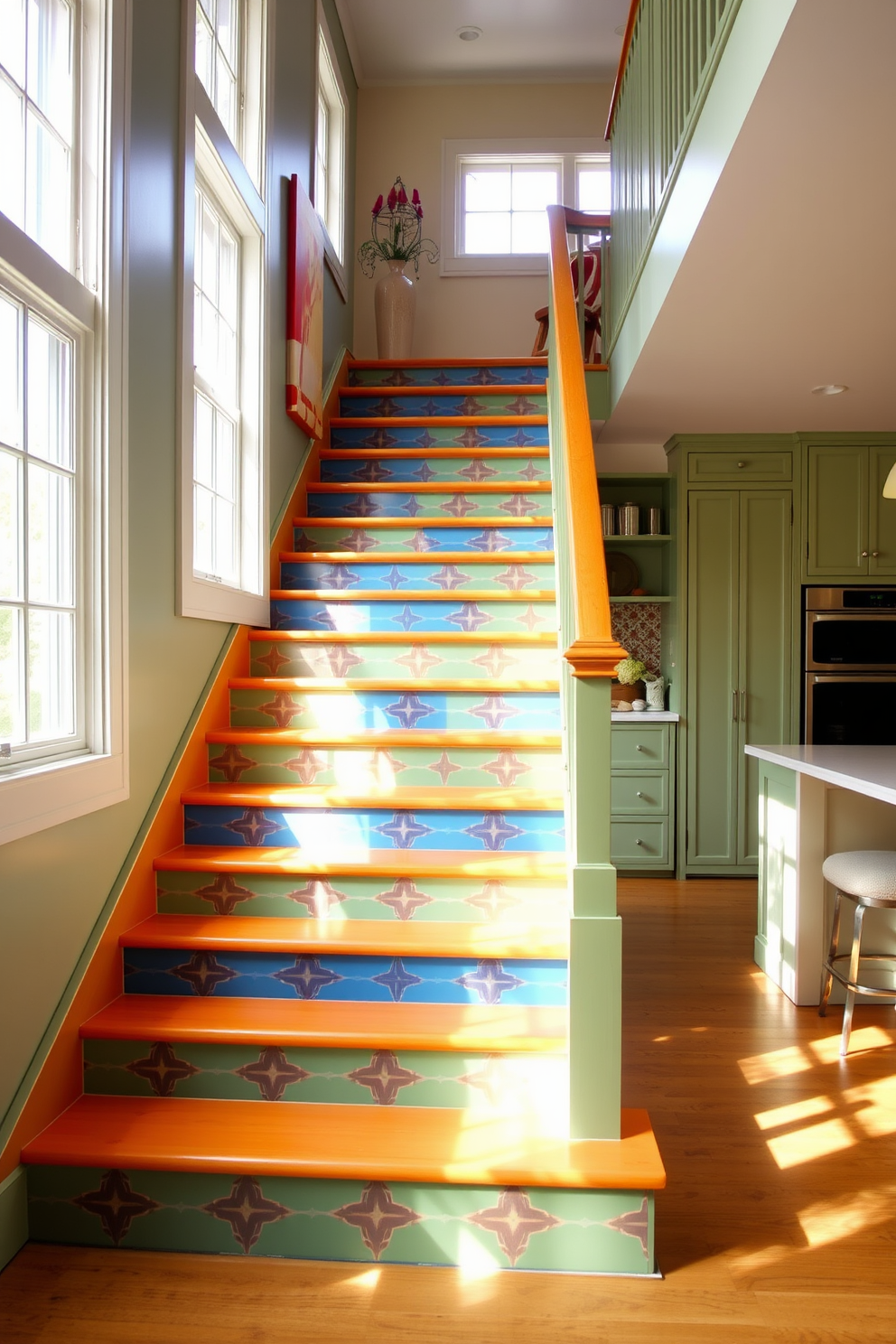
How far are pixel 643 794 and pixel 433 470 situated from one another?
6.76ft

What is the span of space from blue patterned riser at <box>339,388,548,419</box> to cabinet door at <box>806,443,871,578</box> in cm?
156

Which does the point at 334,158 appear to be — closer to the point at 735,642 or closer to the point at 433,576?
the point at 433,576

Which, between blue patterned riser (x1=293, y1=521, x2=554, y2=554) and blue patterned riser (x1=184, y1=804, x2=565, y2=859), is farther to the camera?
blue patterned riser (x1=293, y1=521, x2=554, y2=554)

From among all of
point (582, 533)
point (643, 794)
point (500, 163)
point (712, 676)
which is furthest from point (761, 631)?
point (500, 163)

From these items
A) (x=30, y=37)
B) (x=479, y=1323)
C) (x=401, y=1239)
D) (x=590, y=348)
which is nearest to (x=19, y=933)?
(x=401, y=1239)

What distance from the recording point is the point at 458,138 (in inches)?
229

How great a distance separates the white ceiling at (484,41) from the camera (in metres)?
5.17

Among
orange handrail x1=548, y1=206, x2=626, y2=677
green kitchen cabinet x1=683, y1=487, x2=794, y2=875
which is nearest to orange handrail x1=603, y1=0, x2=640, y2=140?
orange handrail x1=548, y1=206, x2=626, y2=677

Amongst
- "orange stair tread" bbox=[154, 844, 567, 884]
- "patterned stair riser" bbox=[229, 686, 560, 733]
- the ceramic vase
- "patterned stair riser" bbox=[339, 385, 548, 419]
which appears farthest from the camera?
the ceramic vase

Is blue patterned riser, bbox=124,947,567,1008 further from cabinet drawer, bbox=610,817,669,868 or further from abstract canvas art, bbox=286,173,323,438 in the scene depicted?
cabinet drawer, bbox=610,817,669,868

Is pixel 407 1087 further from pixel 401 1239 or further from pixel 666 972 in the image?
pixel 666 972

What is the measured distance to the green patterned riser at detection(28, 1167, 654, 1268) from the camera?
1.68 meters

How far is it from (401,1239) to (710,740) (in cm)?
354

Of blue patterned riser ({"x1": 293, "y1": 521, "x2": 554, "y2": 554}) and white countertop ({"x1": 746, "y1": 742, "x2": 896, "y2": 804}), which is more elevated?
blue patterned riser ({"x1": 293, "y1": 521, "x2": 554, "y2": 554})
